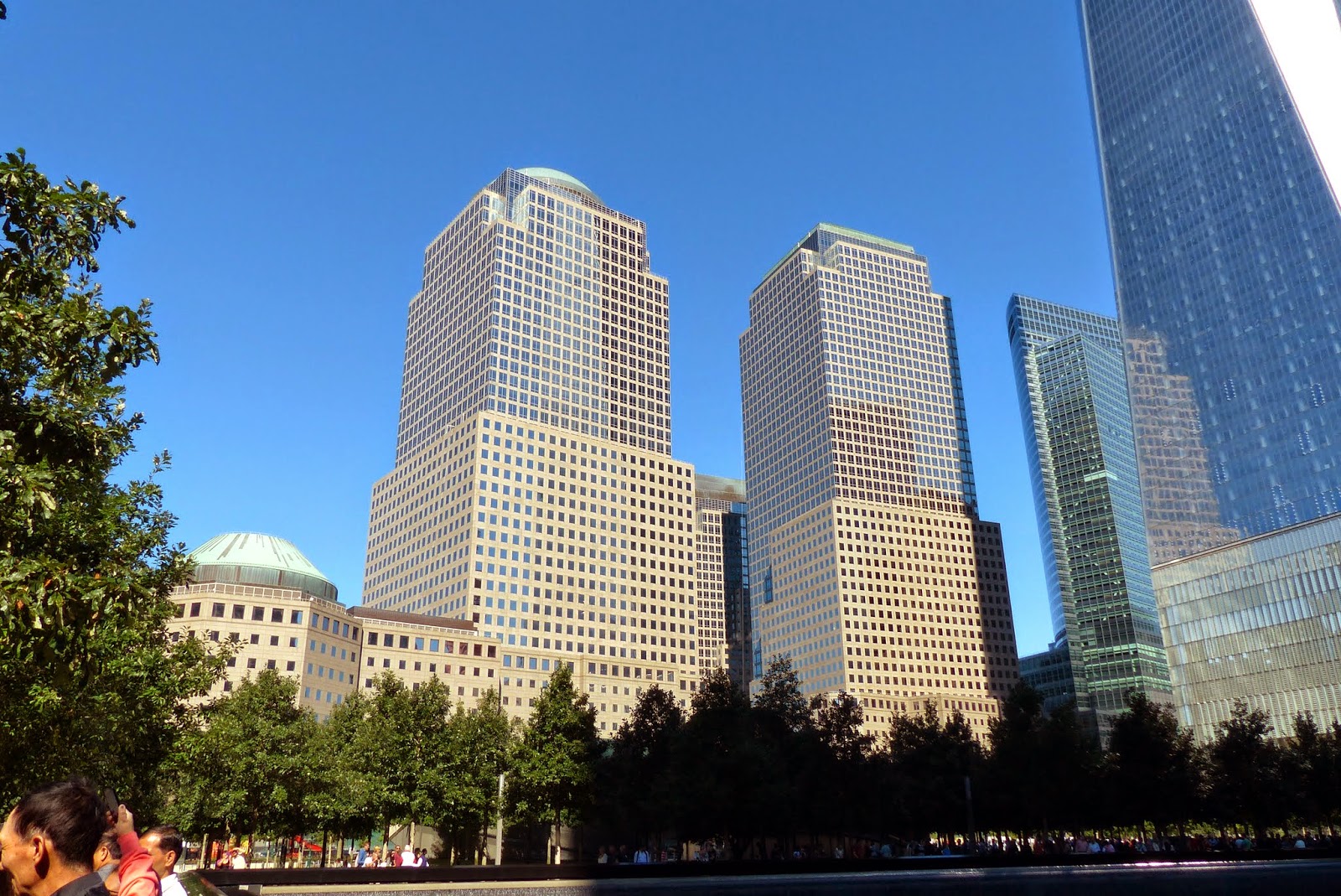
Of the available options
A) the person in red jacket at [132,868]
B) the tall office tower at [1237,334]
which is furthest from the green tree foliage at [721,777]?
the tall office tower at [1237,334]

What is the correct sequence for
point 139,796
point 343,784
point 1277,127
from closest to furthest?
point 139,796 → point 343,784 → point 1277,127

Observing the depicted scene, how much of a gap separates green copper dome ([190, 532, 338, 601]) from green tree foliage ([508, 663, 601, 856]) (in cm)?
8096

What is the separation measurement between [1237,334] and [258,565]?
160 m

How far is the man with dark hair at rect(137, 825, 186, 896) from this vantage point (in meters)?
9.80

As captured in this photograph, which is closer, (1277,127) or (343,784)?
(343,784)

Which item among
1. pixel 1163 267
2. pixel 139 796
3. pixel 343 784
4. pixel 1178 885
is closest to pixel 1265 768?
pixel 1178 885

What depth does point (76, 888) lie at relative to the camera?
5.64m

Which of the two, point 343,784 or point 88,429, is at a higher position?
point 88,429

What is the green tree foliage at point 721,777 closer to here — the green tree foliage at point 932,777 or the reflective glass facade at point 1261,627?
the green tree foliage at point 932,777

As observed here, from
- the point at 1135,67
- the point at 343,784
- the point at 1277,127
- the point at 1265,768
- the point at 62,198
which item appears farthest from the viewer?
the point at 1135,67

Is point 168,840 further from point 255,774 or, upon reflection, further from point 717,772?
point 717,772

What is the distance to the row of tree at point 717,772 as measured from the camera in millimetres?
68438

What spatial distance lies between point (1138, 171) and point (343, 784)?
591ft

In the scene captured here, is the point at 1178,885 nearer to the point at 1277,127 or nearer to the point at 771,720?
the point at 771,720
